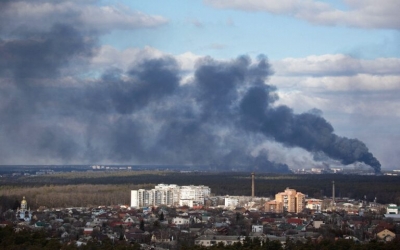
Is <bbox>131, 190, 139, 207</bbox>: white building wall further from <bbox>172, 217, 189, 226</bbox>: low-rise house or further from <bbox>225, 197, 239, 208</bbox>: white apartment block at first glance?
<bbox>172, 217, 189, 226</bbox>: low-rise house

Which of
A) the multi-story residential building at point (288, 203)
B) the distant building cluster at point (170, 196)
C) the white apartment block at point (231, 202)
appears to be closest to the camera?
the multi-story residential building at point (288, 203)

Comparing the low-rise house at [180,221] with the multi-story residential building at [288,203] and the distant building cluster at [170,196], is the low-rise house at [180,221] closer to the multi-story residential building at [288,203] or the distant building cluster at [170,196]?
the multi-story residential building at [288,203]

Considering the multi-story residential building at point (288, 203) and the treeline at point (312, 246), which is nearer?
the treeline at point (312, 246)

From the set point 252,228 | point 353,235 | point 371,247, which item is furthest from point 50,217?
point 371,247

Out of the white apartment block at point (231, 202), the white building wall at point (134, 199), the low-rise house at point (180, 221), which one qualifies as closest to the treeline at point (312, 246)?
the low-rise house at point (180, 221)

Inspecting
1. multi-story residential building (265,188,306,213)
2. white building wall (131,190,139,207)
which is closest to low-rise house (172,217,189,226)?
multi-story residential building (265,188,306,213)

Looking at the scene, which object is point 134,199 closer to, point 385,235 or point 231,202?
point 231,202
